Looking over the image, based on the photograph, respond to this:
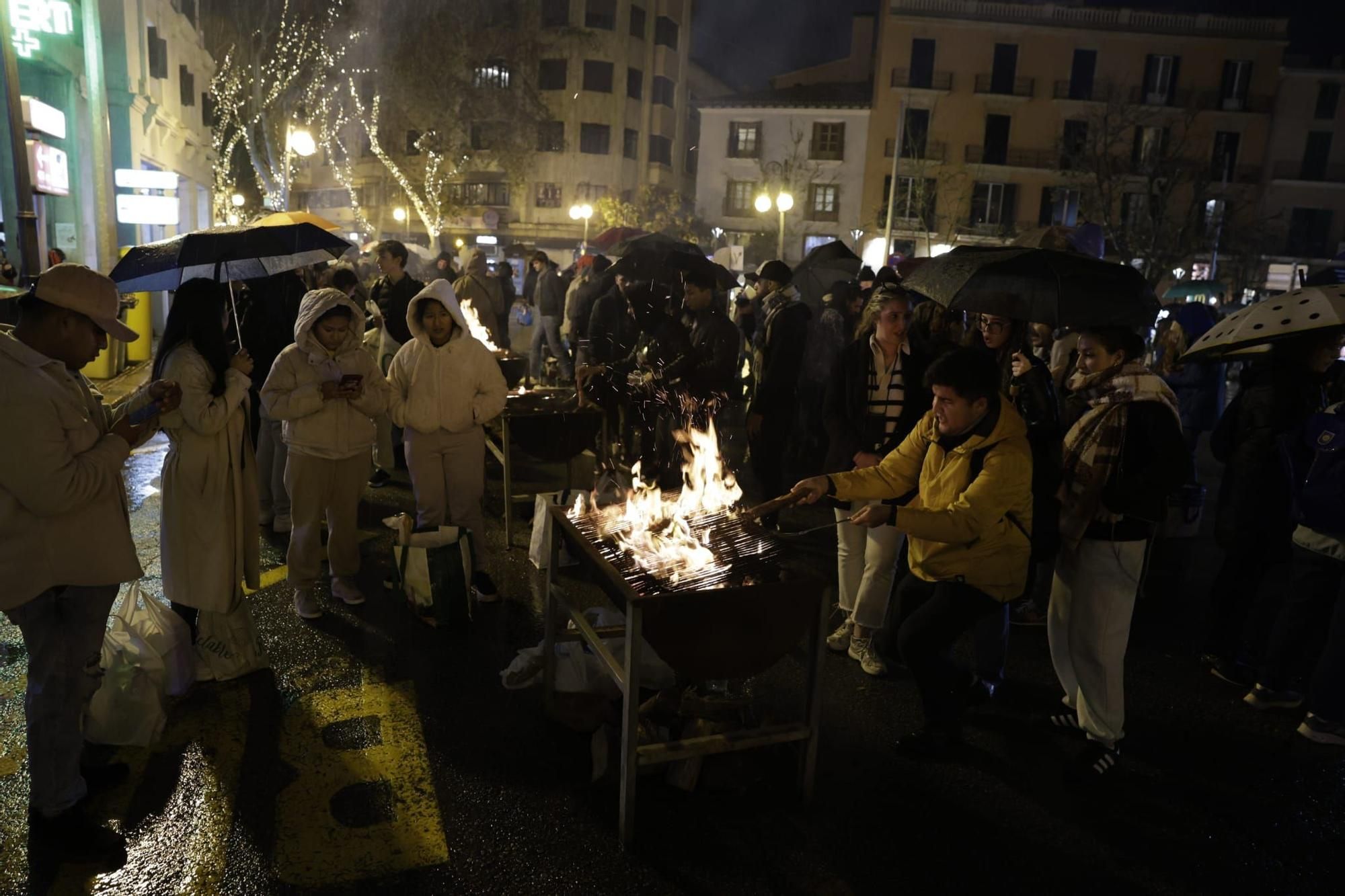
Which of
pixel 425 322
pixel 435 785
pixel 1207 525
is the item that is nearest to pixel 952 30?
pixel 1207 525

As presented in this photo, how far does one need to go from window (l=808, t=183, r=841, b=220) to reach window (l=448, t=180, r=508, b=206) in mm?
15898

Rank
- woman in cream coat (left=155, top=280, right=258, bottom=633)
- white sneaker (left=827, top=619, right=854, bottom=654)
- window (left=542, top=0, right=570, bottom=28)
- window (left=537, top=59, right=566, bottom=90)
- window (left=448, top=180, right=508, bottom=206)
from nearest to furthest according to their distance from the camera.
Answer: woman in cream coat (left=155, top=280, right=258, bottom=633) < white sneaker (left=827, top=619, right=854, bottom=654) < window (left=542, top=0, right=570, bottom=28) < window (left=537, top=59, right=566, bottom=90) < window (left=448, top=180, right=508, bottom=206)

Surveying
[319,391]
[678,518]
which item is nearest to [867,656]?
[678,518]

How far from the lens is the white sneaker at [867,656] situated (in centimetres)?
520

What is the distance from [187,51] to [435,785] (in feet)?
109

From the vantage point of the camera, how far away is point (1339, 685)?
4.53 meters

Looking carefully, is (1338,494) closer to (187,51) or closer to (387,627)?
(387,627)

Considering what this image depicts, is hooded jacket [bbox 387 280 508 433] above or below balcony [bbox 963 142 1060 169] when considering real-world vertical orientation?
below

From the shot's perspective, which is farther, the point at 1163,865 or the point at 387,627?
the point at 387,627

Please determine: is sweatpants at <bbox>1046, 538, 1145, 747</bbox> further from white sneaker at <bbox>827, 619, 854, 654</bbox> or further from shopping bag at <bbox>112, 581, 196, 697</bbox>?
shopping bag at <bbox>112, 581, 196, 697</bbox>

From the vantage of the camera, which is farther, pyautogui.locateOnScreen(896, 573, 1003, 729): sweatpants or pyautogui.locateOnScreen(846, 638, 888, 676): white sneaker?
pyautogui.locateOnScreen(846, 638, 888, 676): white sneaker

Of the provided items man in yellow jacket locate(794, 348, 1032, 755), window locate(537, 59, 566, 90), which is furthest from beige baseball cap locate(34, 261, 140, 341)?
window locate(537, 59, 566, 90)

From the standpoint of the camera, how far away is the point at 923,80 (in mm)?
40375

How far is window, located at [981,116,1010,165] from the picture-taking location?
40719 millimetres
